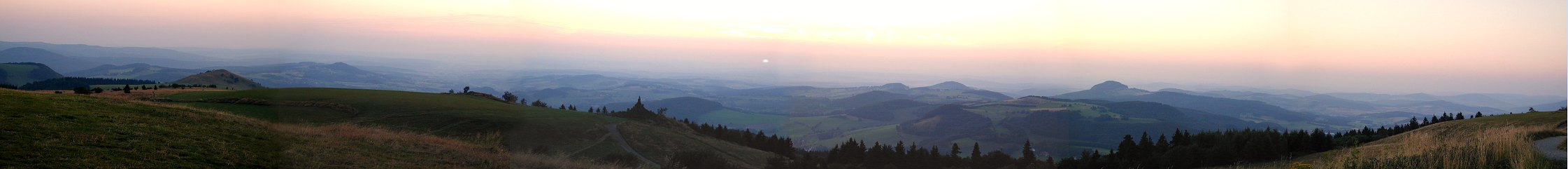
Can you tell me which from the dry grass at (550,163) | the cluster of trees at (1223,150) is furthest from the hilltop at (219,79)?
the cluster of trees at (1223,150)

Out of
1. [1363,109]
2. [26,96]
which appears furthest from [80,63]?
[1363,109]

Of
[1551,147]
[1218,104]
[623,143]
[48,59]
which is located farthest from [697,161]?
[1218,104]

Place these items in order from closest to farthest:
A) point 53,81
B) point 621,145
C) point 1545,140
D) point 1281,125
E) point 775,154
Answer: point 1545,140
point 621,145
point 775,154
point 53,81
point 1281,125

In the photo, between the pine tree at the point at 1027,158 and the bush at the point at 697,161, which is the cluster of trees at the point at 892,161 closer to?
the pine tree at the point at 1027,158

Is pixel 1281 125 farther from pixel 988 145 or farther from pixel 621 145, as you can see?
pixel 621 145

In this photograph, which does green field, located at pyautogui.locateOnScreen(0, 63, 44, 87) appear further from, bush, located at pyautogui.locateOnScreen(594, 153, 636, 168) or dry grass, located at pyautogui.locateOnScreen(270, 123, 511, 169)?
bush, located at pyautogui.locateOnScreen(594, 153, 636, 168)

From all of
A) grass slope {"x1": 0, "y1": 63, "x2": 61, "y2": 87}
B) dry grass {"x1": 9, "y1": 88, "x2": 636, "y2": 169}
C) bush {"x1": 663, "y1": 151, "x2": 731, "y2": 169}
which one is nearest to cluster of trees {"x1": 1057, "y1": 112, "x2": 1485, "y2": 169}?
bush {"x1": 663, "y1": 151, "x2": 731, "y2": 169}

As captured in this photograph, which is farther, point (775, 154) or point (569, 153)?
point (775, 154)
